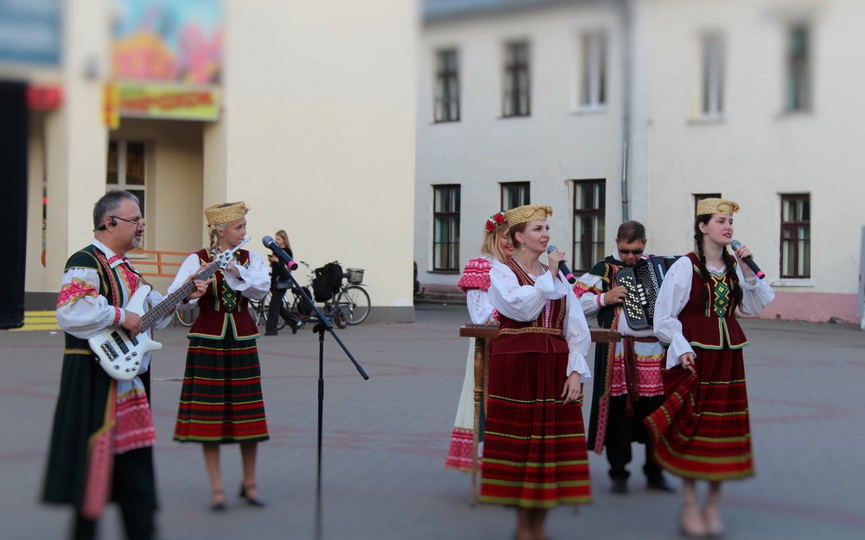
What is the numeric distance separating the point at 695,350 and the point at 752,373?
8193 mm

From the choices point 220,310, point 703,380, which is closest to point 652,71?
point 703,380

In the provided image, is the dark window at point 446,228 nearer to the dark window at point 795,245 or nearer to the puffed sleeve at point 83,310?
the dark window at point 795,245

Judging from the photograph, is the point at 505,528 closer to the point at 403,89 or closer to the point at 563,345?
the point at 563,345

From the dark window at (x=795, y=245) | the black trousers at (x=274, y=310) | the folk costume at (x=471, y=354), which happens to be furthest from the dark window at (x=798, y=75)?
the dark window at (x=795, y=245)

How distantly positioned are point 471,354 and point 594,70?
10.9 feet

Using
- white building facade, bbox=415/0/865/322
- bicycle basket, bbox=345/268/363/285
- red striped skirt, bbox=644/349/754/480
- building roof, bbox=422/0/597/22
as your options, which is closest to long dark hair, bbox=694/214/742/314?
red striped skirt, bbox=644/349/754/480

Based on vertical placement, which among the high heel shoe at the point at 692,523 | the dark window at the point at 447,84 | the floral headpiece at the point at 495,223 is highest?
the dark window at the point at 447,84

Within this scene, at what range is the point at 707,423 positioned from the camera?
19.5ft

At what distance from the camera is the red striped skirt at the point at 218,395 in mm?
6387

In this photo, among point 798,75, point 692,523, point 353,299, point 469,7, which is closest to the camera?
point 469,7

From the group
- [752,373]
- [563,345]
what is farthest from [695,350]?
[752,373]

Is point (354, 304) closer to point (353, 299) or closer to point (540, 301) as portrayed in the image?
point (353, 299)

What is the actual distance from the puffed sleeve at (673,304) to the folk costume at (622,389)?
3.08 feet

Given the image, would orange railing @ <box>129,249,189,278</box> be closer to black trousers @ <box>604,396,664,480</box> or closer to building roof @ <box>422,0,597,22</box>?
black trousers @ <box>604,396,664,480</box>
